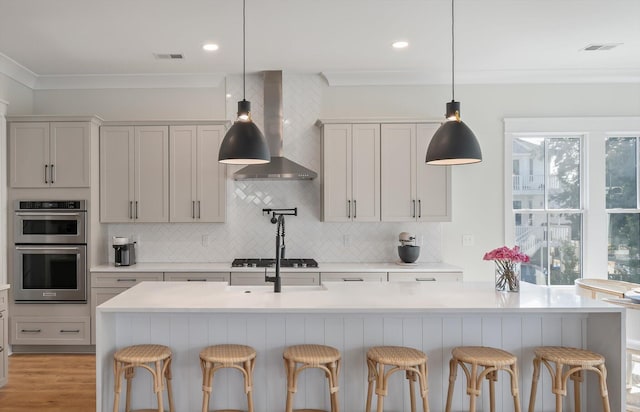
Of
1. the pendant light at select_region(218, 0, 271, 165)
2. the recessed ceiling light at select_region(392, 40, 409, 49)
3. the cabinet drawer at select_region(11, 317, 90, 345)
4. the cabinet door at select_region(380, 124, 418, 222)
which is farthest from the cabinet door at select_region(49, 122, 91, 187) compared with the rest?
the recessed ceiling light at select_region(392, 40, 409, 49)

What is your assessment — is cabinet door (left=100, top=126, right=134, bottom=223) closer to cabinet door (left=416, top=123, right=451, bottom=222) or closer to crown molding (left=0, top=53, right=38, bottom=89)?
crown molding (left=0, top=53, right=38, bottom=89)

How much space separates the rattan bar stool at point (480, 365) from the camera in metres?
2.39

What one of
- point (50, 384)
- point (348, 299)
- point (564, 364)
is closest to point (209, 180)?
point (50, 384)

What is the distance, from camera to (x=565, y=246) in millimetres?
4926

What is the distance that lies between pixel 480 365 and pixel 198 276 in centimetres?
284

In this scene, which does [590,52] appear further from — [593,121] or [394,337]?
[394,337]

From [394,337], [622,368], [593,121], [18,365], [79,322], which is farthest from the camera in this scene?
[593,121]

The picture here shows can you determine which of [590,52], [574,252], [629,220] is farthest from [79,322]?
[629,220]

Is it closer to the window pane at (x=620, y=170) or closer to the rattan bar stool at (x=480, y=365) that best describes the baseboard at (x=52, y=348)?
the rattan bar stool at (x=480, y=365)

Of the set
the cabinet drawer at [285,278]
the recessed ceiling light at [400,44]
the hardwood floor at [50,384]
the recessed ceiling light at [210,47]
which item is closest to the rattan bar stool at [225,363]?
the hardwood floor at [50,384]

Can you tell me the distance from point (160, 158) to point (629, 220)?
16.6ft

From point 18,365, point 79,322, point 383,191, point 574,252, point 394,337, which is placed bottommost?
point 18,365

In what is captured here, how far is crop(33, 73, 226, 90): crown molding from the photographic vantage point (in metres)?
4.82

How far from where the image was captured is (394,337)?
2.78 metres
